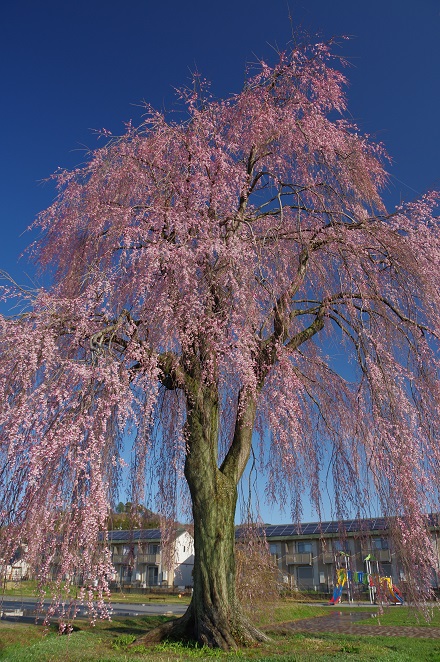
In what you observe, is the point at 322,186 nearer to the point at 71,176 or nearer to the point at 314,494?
the point at 71,176

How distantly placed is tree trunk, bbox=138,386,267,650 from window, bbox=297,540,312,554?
37.3 meters

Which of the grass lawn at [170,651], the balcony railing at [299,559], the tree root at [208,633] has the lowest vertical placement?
the grass lawn at [170,651]

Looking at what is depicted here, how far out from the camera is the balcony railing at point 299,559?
139 feet

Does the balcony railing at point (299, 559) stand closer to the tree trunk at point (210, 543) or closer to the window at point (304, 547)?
the window at point (304, 547)

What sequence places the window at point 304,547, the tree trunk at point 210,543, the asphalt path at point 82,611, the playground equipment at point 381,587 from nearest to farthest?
the playground equipment at point 381,587 → the tree trunk at point 210,543 → the asphalt path at point 82,611 → the window at point 304,547

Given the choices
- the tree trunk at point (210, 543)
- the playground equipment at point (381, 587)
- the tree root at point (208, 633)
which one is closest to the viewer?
the playground equipment at point (381, 587)

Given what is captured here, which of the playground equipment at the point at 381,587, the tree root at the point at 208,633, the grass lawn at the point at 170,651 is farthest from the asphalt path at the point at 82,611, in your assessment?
the playground equipment at the point at 381,587

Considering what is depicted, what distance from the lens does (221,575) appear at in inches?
324

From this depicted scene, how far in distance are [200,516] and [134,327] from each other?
11.2ft

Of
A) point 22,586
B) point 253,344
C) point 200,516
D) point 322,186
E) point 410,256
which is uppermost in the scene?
point 322,186

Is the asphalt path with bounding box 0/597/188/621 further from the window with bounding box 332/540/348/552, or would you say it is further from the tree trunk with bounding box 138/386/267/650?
the window with bounding box 332/540/348/552

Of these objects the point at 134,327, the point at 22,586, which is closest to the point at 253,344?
the point at 134,327

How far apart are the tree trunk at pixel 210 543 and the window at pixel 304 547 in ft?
122

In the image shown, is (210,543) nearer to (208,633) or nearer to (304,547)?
(208,633)
